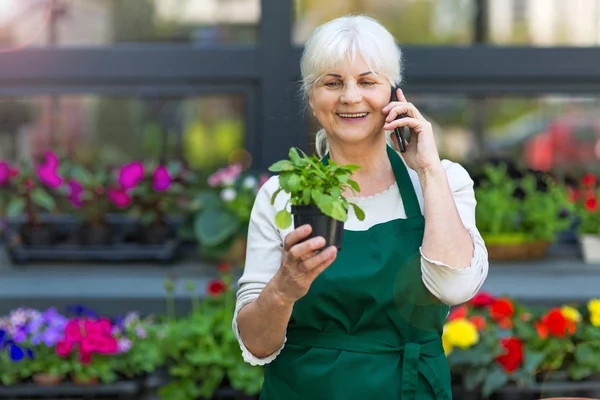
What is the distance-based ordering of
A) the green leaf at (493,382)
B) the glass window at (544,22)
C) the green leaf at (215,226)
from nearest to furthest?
the green leaf at (493,382) → the green leaf at (215,226) → the glass window at (544,22)

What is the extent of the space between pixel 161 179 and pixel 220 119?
13.6 inches

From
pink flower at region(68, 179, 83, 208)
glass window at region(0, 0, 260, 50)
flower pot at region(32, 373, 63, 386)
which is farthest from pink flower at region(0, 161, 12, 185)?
flower pot at region(32, 373, 63, 386)

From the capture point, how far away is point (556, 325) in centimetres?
273

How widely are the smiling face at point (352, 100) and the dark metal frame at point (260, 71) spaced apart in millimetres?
1637

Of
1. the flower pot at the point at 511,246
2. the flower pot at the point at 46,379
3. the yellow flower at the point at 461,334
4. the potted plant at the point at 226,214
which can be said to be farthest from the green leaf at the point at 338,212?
the flower pot at the point at 511,246

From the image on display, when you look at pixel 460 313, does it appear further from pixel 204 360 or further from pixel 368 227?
pixel 368 227

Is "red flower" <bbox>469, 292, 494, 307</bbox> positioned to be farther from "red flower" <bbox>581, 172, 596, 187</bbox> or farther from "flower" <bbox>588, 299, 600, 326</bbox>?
"red flower" <bbox>581, 172, 596, 187</bbox>

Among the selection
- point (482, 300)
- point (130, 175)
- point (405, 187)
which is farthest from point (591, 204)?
point (405, 187)

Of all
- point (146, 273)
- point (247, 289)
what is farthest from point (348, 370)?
point (146, 273)

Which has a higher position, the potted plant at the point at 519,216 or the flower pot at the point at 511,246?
the potted plant at the point at 519,216

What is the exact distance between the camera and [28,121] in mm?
3494

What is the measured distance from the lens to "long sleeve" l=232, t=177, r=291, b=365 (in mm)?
1686

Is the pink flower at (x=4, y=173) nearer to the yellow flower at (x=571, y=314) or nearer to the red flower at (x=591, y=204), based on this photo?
the yellow flower at (x=571, y=314)

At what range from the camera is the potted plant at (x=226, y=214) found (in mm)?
3266
